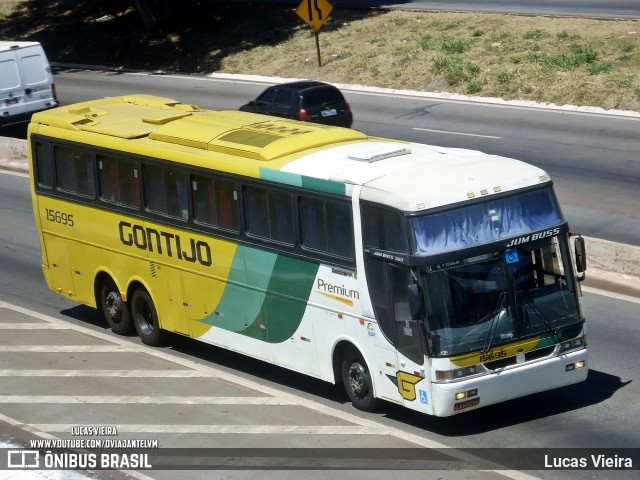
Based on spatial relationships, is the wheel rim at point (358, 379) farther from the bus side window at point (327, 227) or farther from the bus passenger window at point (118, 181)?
the bus passenger window at point (118, 181)

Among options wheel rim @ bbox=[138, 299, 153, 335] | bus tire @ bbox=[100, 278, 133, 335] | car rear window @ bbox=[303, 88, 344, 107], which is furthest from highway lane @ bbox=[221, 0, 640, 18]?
wheel rim @ bbox=[138, 299, 153, 335]

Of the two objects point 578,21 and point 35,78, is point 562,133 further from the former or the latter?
point 35,78

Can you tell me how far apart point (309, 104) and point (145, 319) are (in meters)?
13.3

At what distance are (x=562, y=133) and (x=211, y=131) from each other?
15.1 meters

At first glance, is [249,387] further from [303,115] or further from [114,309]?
[303,115]

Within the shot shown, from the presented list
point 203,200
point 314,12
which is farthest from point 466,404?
point 314,12

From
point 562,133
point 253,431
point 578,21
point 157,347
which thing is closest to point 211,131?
point 157,347

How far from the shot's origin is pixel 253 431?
12.6 metres

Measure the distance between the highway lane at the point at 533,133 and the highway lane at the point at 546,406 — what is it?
5073 millimetres

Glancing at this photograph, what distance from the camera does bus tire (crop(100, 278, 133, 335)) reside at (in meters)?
16.8

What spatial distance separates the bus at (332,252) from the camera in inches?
466

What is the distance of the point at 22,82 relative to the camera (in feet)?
105

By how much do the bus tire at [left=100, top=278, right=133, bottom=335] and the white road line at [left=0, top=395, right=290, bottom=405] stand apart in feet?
Result: 8.99

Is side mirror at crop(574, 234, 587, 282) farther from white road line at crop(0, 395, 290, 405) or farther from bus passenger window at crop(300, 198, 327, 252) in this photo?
white road line at crop(0, 395, 290, 405)
